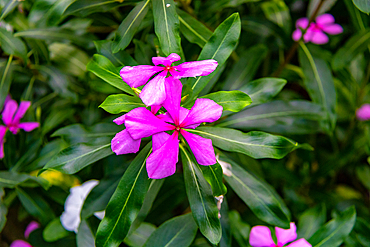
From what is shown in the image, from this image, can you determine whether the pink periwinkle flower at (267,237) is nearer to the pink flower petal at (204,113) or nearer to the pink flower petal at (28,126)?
the pink flower petal at (204,113)

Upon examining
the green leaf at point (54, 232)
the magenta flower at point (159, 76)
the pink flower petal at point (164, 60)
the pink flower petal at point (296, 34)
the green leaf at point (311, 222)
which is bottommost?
the green leaf at point (54, 232)

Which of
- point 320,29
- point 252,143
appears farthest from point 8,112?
point 320,29

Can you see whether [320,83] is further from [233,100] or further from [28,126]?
[28,126]

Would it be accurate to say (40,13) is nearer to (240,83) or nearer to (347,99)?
(240,83)

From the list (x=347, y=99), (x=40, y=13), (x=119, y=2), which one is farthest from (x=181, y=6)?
(x=347, y=99)

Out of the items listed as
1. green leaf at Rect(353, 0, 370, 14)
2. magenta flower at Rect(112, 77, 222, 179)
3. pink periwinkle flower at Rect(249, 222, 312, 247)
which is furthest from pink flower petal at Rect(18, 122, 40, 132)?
green leaf at Rect(353, 0, 370, 14)

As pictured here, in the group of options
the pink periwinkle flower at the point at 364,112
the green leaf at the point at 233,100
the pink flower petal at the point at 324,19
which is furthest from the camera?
the pink periwinkle flower at the point at 364,112

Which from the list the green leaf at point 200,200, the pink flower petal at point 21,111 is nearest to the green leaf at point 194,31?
the green leaf at point 200,200
